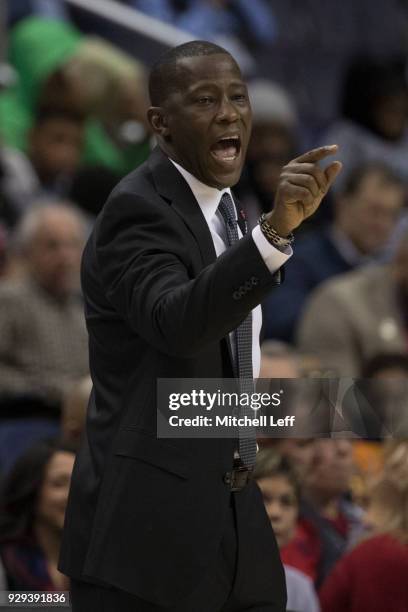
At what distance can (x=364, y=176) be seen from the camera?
586 centimetres

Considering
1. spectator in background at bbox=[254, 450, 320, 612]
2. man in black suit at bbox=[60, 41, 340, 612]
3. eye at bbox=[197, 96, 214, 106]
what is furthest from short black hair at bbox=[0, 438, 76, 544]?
eye at bbox=[197, 96, 214, 106]

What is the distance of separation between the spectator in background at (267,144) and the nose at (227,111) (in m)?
3.89

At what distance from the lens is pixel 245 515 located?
6.82 feet

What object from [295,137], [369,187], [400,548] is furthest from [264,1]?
[400,548]

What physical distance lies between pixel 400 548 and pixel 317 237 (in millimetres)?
2795

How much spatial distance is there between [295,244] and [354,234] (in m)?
0.28

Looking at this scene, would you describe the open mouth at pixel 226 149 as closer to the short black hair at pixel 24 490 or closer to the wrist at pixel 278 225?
the wrist at pixel 278 225

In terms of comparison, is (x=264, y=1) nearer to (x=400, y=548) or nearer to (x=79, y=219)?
(x=79, y=219)

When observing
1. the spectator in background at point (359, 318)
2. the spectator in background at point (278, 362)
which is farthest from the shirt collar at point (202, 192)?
the spectator in background at point (359, 318)

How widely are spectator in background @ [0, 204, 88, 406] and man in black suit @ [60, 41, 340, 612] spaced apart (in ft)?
9.52

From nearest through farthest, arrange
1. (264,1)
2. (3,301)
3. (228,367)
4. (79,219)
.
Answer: (228,367), (3,301), (79,219), (264,1)

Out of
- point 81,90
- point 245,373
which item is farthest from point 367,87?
point 245,373

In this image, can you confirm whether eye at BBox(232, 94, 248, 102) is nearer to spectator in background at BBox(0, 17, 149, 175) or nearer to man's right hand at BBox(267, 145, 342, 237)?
man's right hand at BBox(267, 145, 342, 237)

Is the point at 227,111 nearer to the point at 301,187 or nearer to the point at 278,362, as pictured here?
the point at 301,187
